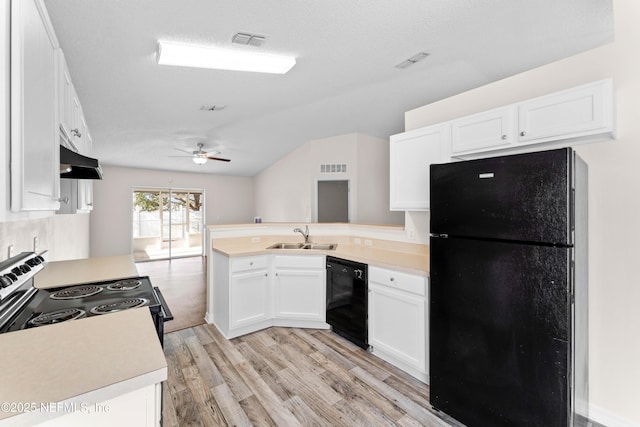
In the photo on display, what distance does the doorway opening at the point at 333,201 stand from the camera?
5594mm

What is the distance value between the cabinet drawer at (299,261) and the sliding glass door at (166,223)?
18.9 feet

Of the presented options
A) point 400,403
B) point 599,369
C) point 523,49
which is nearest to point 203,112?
point 523,49

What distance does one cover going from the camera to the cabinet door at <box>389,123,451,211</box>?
7.27ft

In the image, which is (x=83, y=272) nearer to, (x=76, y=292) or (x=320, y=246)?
(x=76, y=292)

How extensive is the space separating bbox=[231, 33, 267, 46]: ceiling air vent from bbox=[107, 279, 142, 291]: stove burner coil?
6.10 ft

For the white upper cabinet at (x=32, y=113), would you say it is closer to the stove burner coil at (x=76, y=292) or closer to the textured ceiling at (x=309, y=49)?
the stove burner coil at (x=76, y=292)

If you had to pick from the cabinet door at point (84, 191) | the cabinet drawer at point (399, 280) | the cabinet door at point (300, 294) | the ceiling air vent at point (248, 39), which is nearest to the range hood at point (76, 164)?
the cabinet door at point (84, 191)

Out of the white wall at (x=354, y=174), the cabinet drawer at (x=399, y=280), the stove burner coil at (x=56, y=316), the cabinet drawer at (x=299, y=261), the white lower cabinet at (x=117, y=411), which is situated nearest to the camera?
the white lower cabinet at (x=117, y=411)

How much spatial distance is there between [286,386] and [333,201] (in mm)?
3972

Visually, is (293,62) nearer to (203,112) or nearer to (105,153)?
(203,112)

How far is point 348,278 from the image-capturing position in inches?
110

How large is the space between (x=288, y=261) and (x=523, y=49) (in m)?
2.95

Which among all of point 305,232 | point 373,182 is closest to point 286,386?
point 305,232

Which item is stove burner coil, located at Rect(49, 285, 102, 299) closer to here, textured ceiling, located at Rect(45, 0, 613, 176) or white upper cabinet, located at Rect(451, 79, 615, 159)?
textured ceiling, located at Rect(45, 0, 613, 176)
